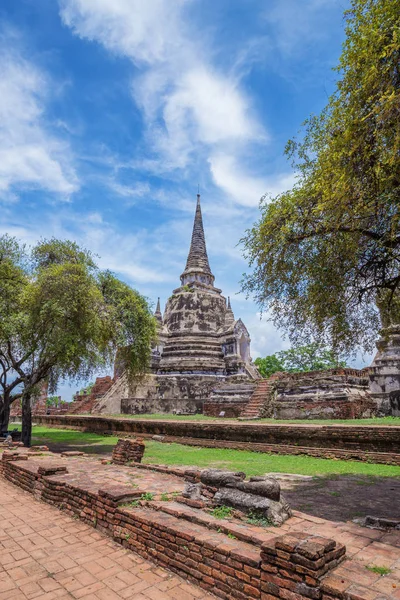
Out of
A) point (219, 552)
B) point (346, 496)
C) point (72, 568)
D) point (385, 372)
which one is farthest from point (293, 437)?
point (72, 568)

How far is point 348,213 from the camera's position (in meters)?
5.97

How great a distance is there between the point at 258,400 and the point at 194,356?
10.8m

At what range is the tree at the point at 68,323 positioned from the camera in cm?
1221

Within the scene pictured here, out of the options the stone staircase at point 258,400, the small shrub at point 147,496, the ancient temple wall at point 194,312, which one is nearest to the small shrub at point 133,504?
the small shrub at point 147,496

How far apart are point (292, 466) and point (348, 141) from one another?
6.85 m

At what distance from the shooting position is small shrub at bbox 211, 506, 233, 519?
14.5 ft

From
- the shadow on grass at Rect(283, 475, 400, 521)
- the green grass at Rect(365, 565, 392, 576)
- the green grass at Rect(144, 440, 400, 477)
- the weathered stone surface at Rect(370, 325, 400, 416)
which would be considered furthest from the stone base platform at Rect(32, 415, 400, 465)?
the green grass at Rect(365, 565, 392, 576)

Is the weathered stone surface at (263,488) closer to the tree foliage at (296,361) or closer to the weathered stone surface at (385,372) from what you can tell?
the weathered stone surface at (385,372)

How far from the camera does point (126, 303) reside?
1513 cm

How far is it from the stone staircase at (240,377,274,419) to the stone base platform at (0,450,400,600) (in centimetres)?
1100

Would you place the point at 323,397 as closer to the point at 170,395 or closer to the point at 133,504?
the point at 170,395

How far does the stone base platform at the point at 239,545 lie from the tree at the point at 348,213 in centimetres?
392

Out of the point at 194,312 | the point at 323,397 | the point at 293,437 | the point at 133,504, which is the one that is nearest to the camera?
the point at 133,504

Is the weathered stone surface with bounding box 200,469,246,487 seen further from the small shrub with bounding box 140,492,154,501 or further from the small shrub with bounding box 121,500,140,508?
the small shrub with bounding box 121,500,140,508
